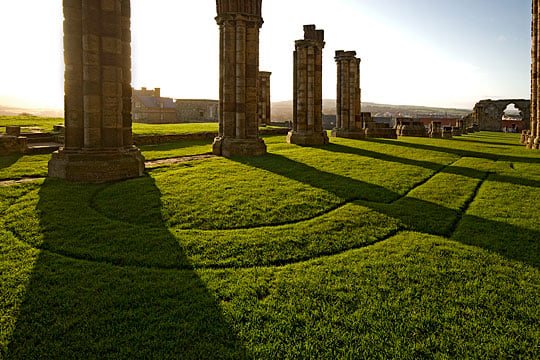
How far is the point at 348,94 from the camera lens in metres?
29.6

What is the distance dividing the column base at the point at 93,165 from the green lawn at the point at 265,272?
0.50m

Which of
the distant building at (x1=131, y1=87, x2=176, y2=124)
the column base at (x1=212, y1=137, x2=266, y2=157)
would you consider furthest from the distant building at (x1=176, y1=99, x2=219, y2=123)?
the column base at (x1=212, y1=137, x2=266, y2=157)

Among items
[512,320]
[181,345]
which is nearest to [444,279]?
[512,320]

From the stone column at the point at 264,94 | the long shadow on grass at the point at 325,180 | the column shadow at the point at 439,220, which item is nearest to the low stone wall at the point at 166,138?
the long shadow on grass at the point at 325,180

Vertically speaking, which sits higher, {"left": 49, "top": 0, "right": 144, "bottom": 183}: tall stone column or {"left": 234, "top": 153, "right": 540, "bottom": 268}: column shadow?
{"left": 49, "top": 0, "right": 144, "bottom": 183}: tall stone column

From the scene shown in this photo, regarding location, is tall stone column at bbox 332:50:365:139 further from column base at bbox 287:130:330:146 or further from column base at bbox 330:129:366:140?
column base at bbox 287:130:330:146

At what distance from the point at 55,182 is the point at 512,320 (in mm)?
10099

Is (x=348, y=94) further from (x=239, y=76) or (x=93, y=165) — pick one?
(x=93, y=165)

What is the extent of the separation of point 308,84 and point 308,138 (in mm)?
3528

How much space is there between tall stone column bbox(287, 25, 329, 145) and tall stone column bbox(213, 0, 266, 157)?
628 cm

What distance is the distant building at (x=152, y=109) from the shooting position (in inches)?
2460

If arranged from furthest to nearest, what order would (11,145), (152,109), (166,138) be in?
1. (152,109)
2. (166,138)
3. (11,145)

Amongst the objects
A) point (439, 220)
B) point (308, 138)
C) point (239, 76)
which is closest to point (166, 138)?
point (239, 76)

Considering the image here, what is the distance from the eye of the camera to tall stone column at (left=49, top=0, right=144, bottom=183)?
34.2 feet
